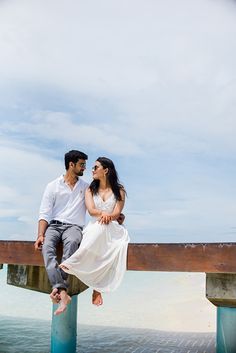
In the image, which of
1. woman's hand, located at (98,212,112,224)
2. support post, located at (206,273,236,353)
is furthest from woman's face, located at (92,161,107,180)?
support post, located at (206,273,236,353)

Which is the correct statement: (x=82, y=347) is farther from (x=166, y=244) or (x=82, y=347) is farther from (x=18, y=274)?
(x=166, y=244)

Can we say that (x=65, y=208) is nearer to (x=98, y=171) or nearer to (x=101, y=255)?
(x=98, y=171)

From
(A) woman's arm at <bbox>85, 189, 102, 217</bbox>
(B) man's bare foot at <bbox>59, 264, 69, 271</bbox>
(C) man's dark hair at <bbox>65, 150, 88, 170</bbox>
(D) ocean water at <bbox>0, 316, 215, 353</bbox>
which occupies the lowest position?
(D) ocean water at <bbox>0, 316, 215, 353</bbox>

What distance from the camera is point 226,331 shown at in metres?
6.21

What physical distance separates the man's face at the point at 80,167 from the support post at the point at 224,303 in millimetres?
1644

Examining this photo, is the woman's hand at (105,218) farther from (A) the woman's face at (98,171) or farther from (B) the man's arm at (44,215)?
(B) the man's arm at (44,215)

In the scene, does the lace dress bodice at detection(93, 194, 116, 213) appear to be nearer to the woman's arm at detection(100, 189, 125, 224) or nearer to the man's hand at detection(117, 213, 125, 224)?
the woman's arm at detection(100, 189, 125, 224)

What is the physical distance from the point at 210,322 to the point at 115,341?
5873 millimetres

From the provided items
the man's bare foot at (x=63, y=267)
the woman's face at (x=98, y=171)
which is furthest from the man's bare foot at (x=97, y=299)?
the woman's face at (x=98, y=171)

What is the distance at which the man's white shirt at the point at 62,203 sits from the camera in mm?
5402

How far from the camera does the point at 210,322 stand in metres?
14.9

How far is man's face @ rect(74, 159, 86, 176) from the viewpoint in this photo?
5379 millimetres

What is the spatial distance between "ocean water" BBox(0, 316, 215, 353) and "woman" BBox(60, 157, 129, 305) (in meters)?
3.58

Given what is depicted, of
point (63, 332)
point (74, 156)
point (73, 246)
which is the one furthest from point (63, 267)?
point (63, 332)
